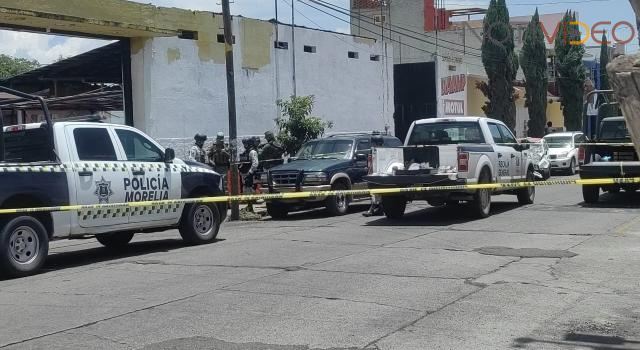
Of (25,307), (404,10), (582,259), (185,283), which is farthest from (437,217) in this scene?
(404,10)

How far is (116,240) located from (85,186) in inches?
95.7

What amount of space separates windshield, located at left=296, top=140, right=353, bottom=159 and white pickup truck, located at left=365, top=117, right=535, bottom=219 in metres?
2.18

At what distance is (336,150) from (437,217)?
341cm

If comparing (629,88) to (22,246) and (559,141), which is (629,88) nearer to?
(22,246)

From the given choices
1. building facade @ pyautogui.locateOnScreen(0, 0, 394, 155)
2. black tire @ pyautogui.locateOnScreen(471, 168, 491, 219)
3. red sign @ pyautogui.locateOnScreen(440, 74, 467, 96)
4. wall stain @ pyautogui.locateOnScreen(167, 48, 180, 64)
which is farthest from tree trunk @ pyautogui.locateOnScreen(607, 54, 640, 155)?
red sign @ pyautogui.locateOnScreen(440, 74, 467, 96)

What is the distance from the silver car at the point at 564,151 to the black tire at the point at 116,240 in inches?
794

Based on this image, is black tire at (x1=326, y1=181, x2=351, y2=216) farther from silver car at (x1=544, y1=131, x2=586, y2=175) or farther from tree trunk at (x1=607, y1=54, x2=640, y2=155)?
silver car at (x1=544, y1=131, x2=586, y2=175)

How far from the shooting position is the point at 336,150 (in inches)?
730

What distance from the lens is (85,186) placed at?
35.9 feet

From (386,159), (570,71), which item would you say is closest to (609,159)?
(386,159)

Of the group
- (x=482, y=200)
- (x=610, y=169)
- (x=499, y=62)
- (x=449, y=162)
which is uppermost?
(x=499, y=62)

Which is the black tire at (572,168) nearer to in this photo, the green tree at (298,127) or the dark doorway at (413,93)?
the dark doorway at (413,93)

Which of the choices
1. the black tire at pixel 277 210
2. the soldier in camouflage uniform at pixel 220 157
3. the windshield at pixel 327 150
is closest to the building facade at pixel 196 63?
the soldier in camouflage uniform at pixel 220 157

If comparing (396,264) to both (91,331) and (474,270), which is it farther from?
(91,331)
